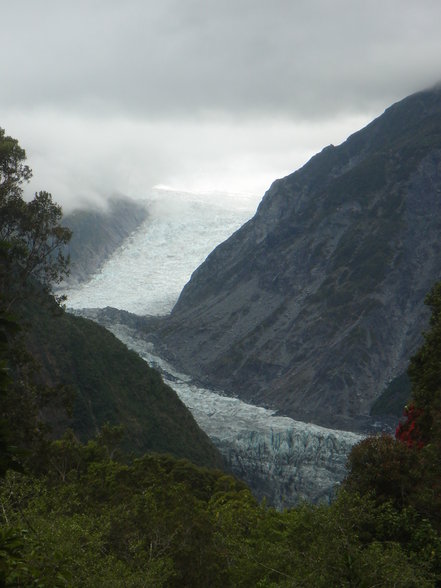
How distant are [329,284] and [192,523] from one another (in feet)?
407

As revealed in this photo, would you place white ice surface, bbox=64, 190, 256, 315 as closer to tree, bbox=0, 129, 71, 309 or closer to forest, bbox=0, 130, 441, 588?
tree, bbox=0, 129, 71, 309

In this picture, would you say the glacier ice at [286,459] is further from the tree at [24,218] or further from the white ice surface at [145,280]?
the white ice surface at [145,280]

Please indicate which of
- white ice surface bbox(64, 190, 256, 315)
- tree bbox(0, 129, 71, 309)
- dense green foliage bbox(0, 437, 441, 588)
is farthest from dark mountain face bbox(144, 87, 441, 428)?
dense green foliage bbox(0, 437, 441, 588)

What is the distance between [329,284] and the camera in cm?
14062

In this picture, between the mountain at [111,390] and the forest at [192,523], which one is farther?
the mountain at [111,390]

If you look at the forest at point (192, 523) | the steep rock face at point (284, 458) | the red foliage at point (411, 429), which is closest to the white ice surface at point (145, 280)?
the steep rock face at point (284, 458)

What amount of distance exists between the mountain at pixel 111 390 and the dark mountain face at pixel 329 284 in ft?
124

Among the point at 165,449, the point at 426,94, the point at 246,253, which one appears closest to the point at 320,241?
the point at 246,253

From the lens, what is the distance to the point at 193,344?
148 meters

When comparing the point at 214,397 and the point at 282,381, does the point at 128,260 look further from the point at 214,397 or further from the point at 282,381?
the point at 214,397

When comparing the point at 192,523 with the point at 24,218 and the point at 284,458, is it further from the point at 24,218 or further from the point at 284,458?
the point at 284,458

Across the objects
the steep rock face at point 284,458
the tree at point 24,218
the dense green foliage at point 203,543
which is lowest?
the steep rock face at point 284,458

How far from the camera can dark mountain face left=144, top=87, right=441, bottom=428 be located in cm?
12062

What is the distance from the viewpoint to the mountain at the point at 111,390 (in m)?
63.5
